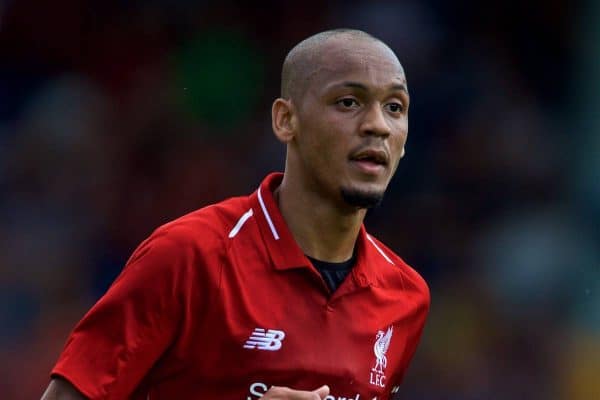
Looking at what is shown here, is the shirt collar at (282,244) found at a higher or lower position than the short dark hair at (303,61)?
lower

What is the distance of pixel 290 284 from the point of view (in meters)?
2.86

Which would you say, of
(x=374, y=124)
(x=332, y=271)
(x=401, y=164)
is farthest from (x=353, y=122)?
(x=401, y=164)

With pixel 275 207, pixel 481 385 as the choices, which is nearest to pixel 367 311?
pixel 275 207

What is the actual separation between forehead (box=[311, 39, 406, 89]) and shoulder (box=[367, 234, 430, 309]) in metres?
0.55

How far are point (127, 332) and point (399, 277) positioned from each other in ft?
3.20

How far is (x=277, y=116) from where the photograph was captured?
3.02 m

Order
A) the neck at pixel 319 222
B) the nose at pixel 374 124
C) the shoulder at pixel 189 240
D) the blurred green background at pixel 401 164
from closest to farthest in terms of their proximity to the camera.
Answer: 1. the shoulder at pixel 189 240
2. the nose at pixel 374 124
3. the neck at pixel 319 222
4. the blurred green background at pixel 401 164

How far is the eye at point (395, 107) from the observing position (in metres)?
2.90

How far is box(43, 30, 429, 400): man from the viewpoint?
2.57m

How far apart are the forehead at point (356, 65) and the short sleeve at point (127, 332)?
68 centimetres

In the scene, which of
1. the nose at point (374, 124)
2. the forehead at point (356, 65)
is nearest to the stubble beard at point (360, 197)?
the nose at point (374, 124)

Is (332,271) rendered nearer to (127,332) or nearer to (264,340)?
(264,340)

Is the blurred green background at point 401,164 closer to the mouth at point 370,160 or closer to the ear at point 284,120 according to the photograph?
the ear at point 284,120

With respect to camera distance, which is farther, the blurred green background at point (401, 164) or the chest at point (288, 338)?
the blurred green background at point (401, 164)
